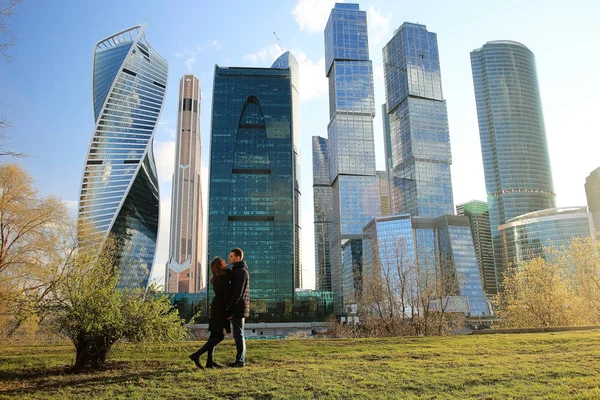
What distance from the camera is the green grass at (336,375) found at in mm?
7438

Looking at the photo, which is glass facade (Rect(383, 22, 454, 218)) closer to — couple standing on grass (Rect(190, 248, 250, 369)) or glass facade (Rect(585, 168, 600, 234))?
glass facade (Rect(585, 168, 600, 234))

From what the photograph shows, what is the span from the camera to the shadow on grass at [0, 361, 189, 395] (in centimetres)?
865

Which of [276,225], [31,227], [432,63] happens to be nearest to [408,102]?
[432,63]

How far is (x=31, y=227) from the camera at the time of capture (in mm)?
22531

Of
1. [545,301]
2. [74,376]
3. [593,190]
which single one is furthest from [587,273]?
[593,190]

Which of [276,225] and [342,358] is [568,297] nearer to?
[342,358]

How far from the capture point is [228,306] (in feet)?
33.0

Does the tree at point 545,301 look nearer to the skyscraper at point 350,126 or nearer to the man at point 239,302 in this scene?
the man at point 239,302

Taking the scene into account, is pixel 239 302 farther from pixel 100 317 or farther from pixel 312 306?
pixel 312 306

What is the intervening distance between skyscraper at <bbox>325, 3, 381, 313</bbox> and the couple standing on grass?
168184mm

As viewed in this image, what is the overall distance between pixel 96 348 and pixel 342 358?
5858 mm

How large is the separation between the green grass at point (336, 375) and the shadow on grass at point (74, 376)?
0.07ft

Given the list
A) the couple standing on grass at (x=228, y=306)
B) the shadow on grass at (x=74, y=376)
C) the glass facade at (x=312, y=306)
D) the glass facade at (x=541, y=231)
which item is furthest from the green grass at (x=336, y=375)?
the glass facade at (x=541, y=231)

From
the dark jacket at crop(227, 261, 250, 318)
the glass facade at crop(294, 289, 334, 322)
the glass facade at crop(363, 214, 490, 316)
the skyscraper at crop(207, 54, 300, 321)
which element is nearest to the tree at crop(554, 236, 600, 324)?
the dark jacket at crop(227, 261, 250, 318)
